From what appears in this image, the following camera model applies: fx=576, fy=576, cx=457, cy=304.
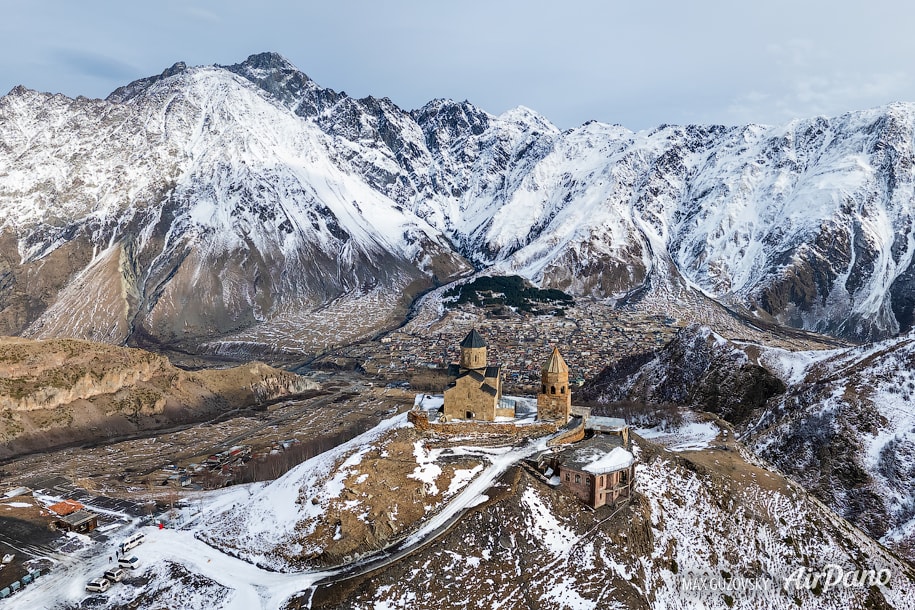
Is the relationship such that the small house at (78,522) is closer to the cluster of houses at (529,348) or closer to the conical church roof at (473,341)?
the conical church roof at (473,341)

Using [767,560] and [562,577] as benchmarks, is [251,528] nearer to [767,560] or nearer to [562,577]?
[562,577]

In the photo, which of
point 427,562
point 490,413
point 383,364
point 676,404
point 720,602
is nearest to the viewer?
point 427,562

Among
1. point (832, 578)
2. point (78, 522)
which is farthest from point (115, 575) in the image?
point (832, 578)

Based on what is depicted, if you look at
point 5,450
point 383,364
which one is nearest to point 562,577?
point 5,450

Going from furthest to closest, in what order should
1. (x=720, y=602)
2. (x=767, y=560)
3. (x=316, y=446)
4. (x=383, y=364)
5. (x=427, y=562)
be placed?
(x=383, y=364) < (x=316, y=446) < (x=767, y=560) < (x=720, y=602) < (x=427, y=562)

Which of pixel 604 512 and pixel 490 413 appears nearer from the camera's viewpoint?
pixel 604 512

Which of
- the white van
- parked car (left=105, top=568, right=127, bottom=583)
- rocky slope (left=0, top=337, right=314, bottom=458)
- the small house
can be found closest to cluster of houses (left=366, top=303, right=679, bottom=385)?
rocky slope (left=0, top=337, right=314, bottom=458)

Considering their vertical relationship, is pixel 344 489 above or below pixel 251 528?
above
